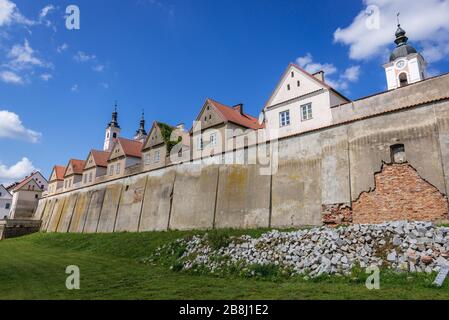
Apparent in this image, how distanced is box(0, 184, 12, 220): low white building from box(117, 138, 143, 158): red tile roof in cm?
4843

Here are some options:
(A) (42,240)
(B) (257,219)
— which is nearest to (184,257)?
(B) (257,219)

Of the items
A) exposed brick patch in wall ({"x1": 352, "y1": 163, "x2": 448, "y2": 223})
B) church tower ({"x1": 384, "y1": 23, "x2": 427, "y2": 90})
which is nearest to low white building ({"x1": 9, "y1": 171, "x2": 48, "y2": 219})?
exposed brick patch in wall ({"x1": 352, "y1": 163, "x2": 448, "y2": 223})

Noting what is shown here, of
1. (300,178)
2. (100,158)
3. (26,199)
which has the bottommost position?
(300,178)

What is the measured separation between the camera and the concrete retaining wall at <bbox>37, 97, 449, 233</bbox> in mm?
14383

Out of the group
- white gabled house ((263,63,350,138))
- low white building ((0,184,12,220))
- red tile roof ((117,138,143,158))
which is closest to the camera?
white gabled house ((263,63,350,138))

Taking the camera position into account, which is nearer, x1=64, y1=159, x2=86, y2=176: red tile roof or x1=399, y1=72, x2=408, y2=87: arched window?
x1=399, y1=72, x2=408, y2=87: arched window

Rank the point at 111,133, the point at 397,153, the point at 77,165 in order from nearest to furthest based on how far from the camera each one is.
Answer: 1. the point at 397,153
2. the point at 77,165
3. the point at 111,133

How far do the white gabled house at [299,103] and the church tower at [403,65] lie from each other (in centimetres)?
2735

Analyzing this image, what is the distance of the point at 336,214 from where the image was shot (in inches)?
626

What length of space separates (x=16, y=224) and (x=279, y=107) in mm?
42258

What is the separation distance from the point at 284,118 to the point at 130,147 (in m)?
21.6

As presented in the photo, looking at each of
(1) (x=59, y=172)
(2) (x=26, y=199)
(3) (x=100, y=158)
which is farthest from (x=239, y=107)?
(2) (x=26, y=199)

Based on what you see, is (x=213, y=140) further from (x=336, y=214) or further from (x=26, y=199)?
(x=26, y=199)

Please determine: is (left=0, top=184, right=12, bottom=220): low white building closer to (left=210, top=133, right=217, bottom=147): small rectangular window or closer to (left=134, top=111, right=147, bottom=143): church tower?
(left=134, top=111, right=147, bottom=143): church tower
